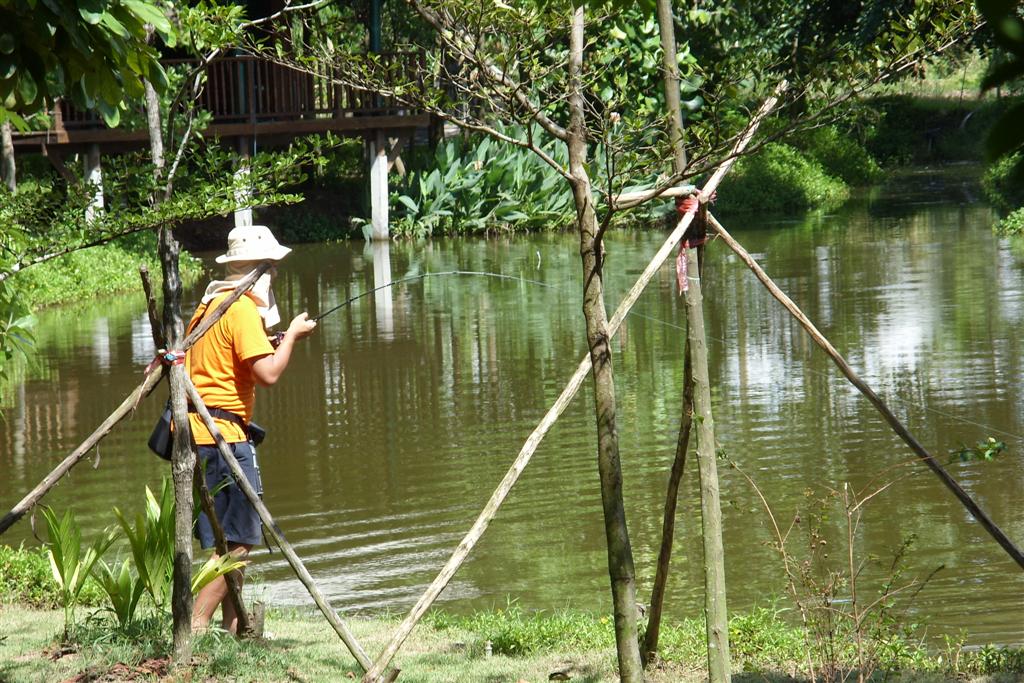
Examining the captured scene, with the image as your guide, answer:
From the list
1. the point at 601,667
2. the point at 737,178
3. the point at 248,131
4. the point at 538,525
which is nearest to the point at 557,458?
the point at 538,525

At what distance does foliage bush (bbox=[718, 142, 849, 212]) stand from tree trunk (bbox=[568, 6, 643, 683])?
22.7m

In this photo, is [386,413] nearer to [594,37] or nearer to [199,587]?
[199,587]

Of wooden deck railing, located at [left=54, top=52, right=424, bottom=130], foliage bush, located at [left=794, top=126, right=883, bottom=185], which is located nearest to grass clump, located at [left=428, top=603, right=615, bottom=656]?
wooden deck railing, located at [left=54, top=52, right=424, bottom=130]

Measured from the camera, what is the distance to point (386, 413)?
11.0 metres

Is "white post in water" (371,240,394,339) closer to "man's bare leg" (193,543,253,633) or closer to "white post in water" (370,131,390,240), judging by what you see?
"white post in water" (370,131,390,240)

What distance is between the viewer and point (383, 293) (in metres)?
17.8

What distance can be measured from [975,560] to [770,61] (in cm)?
332

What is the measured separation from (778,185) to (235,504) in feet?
78.6

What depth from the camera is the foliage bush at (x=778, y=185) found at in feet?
90.6

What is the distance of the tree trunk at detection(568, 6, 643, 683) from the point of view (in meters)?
4.45

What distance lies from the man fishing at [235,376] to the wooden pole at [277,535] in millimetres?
275

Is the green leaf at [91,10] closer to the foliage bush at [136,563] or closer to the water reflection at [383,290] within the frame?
the foliage bush at [136,563]

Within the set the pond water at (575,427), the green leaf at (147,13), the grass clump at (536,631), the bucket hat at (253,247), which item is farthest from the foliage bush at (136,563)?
the green leaf at (147,13)

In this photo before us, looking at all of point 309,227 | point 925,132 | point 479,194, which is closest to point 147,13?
point 479,194
